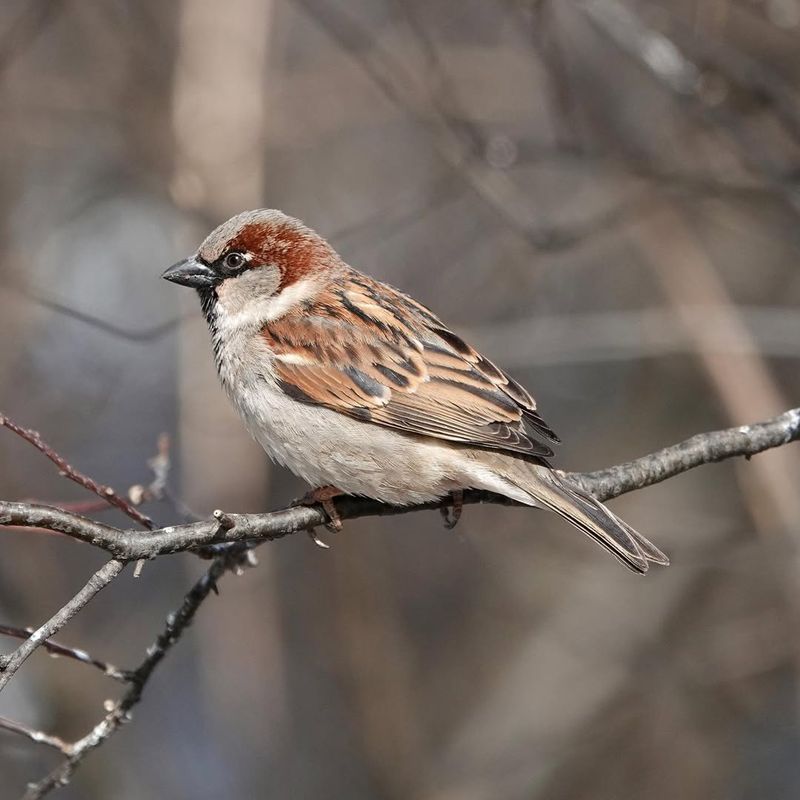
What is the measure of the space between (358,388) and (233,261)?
70cm

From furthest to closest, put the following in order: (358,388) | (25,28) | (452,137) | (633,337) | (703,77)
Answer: (452,137)
(25,28)
(633,337)
(703,77)
(358,388)

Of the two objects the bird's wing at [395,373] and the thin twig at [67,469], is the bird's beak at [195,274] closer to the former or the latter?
the bird's wing at [395,373]

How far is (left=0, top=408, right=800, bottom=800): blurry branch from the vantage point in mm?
2098

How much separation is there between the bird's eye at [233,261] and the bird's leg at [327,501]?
3.07ft

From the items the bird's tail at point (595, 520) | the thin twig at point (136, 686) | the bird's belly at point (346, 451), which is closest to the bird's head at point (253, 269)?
the bird's belly at point (346, 451)

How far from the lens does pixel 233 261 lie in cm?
393

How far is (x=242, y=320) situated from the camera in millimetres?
3840

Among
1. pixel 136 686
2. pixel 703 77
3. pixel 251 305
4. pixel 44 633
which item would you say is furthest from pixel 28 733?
pixel 703 77

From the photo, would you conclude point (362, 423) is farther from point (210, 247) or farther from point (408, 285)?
point (408, 285)

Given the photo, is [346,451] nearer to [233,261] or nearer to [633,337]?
[233,261]

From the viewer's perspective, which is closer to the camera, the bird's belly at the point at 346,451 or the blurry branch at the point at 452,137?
the bird's belly at the point at 346,451

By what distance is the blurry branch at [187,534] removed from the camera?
2.10m

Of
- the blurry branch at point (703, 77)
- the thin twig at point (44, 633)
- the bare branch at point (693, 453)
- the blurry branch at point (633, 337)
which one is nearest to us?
the thin twig at point (44, 633)

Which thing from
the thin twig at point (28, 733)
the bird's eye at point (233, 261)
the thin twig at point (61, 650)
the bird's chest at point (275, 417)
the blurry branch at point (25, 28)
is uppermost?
the blurry branch at point (25, 28)
